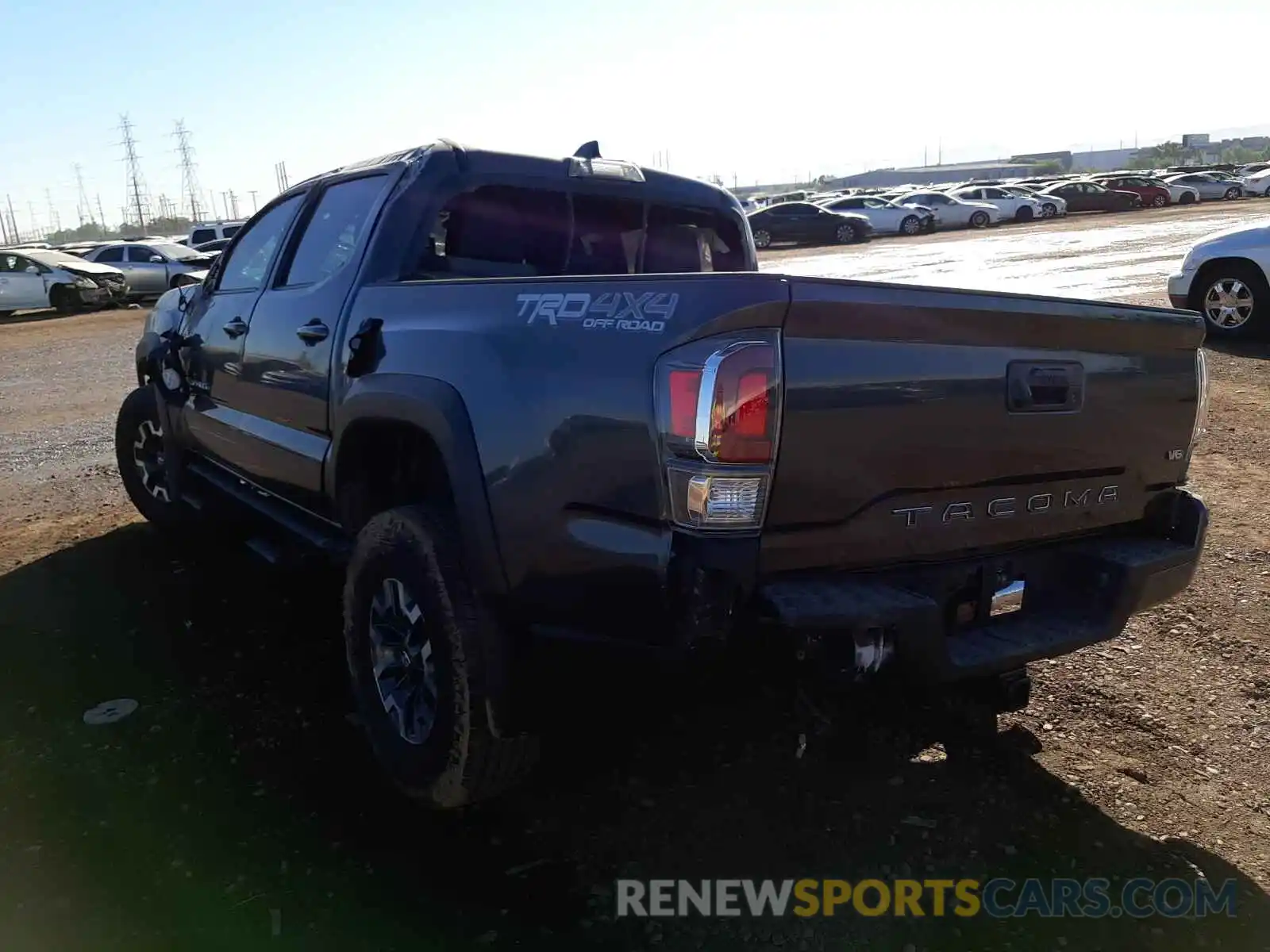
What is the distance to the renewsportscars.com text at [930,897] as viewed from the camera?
269 cm

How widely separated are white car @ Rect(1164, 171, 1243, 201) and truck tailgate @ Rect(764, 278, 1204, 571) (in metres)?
47.8

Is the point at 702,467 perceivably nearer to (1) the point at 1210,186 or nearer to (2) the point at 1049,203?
(2) the point at 1049,203

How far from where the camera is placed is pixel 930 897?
2736 millimetres

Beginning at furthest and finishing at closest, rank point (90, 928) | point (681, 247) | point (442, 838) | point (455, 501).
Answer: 1. point (681, 247)
2. point (442, 838)
3. point (455, 501)
4. point (90, 928)

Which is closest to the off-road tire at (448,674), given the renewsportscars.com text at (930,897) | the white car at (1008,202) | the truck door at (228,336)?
the renewsportscars.com text at (930,897)

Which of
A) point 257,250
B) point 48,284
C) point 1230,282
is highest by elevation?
point 257,250

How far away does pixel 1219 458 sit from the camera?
685 centimetres

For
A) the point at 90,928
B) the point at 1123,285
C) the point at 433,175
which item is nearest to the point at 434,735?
the point at 90,928

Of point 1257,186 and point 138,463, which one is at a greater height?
point 1257,186

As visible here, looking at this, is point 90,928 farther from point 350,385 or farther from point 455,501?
point 350,385

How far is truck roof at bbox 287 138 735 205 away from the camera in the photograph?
3705mm

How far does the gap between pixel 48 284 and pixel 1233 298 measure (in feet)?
70.9

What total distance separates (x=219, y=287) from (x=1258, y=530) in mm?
5527

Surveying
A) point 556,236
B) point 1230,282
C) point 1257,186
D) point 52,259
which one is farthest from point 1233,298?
point 1257,186
